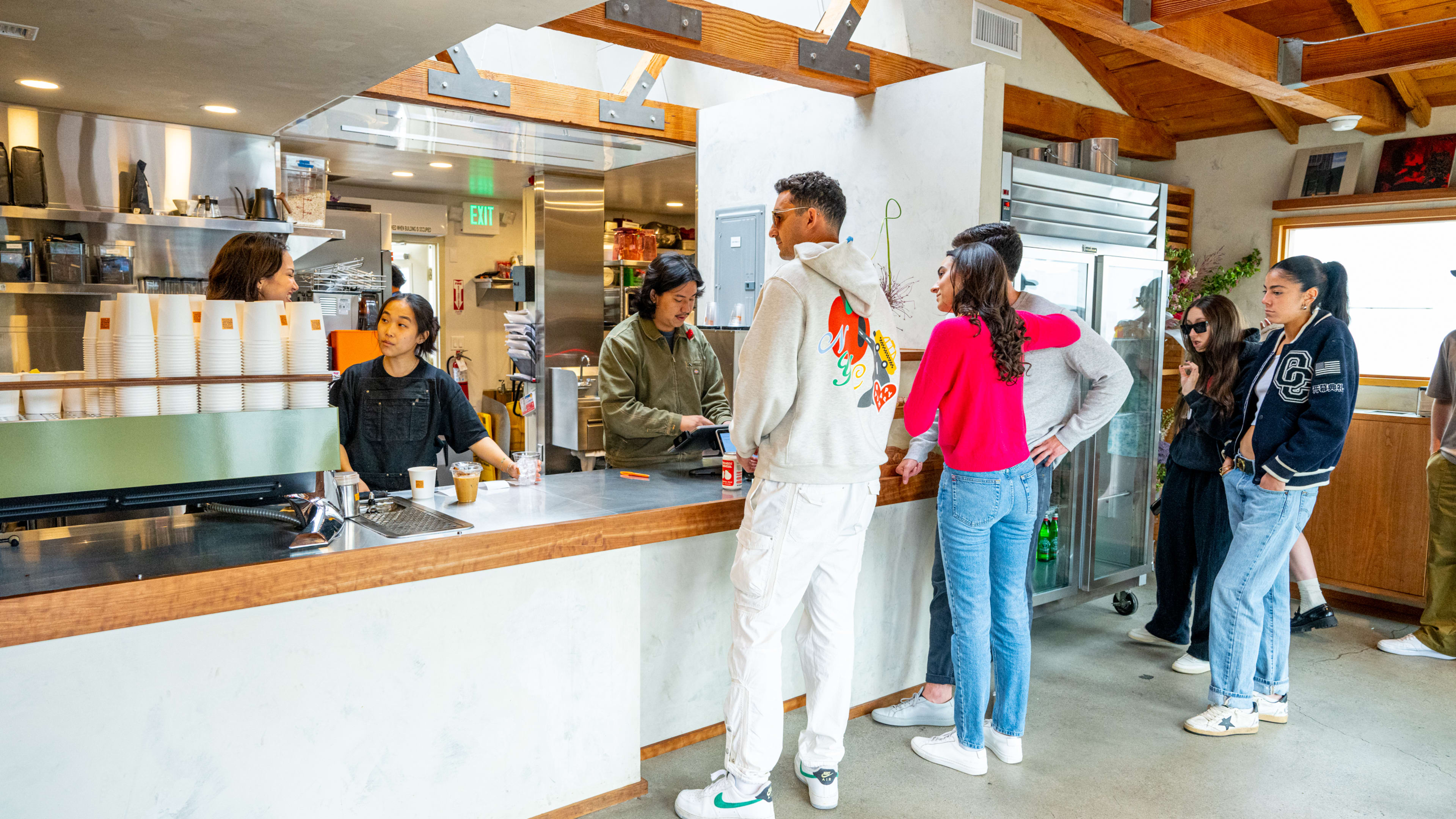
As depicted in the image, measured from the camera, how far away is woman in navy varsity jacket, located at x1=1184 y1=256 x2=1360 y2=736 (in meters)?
2.97

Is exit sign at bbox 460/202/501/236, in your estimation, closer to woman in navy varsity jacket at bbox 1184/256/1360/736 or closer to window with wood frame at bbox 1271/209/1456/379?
window with wood frame at bbox 1271/209/1456/379

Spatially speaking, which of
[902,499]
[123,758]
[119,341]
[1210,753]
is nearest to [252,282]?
[119,341]

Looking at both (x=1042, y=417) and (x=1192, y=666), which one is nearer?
(x=1042, y=417)

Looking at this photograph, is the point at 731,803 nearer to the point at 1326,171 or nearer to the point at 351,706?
the point at 351,706

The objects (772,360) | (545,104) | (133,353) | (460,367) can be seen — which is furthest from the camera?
(460,367)

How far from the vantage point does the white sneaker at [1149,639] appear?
415cm

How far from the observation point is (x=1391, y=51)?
4156mm

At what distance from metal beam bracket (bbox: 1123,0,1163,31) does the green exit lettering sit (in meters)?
5.68

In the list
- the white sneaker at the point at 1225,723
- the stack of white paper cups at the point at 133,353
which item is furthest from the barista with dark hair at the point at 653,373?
the white sneaker at the point at 1225,723

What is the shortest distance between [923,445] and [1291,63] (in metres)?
2.92

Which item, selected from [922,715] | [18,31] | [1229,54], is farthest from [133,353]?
[1229,54]

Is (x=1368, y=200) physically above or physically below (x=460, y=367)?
above

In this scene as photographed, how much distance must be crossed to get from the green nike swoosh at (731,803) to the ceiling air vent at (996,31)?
4563 millimetres

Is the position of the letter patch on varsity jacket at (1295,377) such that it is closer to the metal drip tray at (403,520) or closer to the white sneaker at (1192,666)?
the white sneaker at (1192,666)
